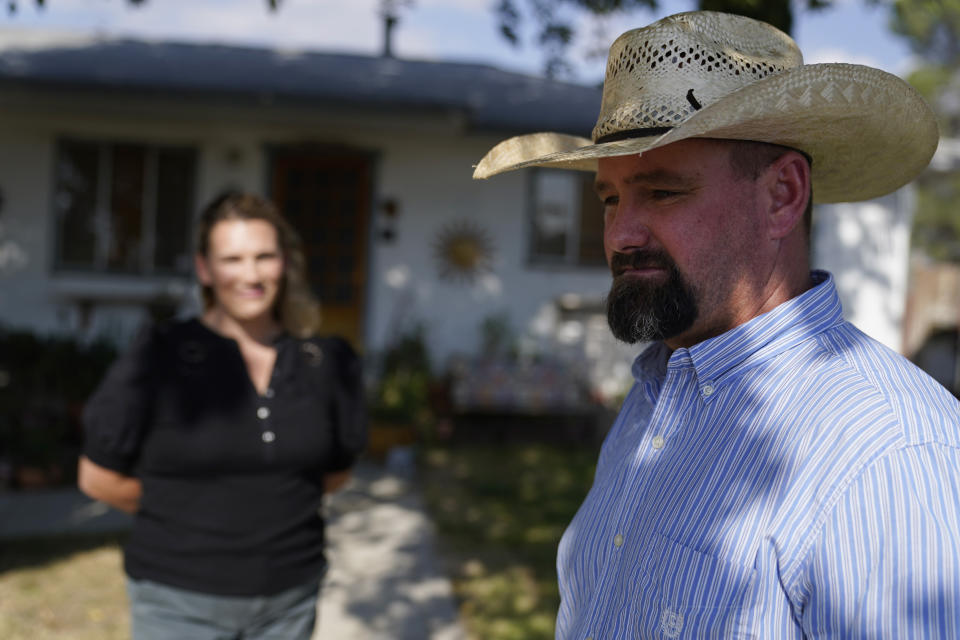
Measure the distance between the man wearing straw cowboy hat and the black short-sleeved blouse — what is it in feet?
3.67

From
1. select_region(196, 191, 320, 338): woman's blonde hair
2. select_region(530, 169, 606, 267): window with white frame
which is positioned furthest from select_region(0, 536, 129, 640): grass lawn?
select_region(530, 169, 606, 267): window with white frame

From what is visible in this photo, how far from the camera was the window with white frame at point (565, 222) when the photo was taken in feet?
32.4

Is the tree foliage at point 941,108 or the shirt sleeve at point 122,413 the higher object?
the tree foliage at point 941,108

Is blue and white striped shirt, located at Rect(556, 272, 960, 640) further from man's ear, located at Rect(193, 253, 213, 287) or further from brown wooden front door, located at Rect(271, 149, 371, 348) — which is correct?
brown wooden front door, located at Rect(271, 149, 371, 348)

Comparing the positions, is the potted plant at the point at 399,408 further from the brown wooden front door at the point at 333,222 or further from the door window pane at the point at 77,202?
the door window pane at the point at 77,202

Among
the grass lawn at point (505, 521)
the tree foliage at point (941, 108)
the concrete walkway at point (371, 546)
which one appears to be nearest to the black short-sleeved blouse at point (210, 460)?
the concrete walkway at point (371, 546)

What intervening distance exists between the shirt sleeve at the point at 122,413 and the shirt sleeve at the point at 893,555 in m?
2.08

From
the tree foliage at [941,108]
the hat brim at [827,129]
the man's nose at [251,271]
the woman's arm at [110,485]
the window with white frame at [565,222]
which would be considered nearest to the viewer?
the hat brim at [827,129]

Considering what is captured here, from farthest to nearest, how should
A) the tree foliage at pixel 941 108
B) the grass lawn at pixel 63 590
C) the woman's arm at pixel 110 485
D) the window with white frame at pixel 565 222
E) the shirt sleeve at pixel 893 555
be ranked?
1. the tree foliage at pixel 941 108
2. the window with white frame at pixel 565 222
3. the grass lawn at pixel 63 590
4. the woman's arm at pixel 110 485
5. the shirt sleeve at pixel 893 555

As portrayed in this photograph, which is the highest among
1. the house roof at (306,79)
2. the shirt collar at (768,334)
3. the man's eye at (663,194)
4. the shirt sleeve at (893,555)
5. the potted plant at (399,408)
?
the house roof at (306,79)

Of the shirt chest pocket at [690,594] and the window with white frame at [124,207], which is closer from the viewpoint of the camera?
the shirt chest pocket at [690,594]

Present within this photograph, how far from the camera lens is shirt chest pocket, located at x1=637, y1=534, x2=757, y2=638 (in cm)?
129

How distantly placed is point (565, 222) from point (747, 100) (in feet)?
28.2

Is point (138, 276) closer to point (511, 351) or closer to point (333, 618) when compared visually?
point (511, 351)
